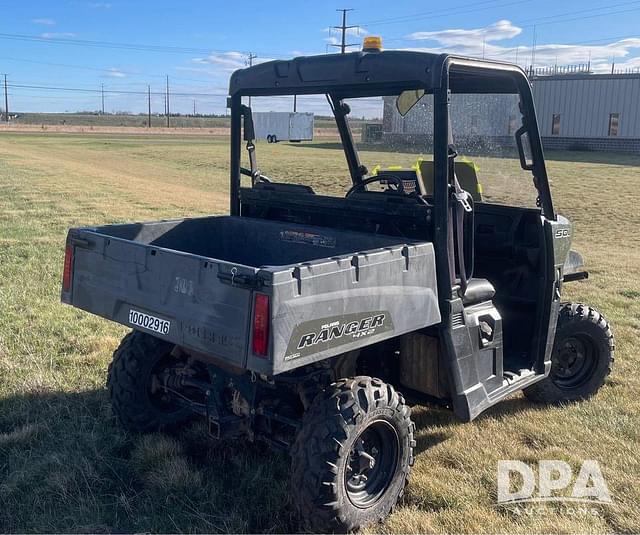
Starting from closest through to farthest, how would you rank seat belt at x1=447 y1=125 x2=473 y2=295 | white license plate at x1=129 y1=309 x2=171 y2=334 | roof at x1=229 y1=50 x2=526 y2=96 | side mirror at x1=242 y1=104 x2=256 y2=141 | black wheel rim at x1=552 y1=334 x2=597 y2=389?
white license plate at x1=129 y1=309 x2=171 y2=334, roof at x1=229 y1=50 x2=526 y2=96, seat belt at x1=447 y1=125 x2=473 y2=295, side mirror at x1=242 y1=104 x2=256 y2=141, black wheel rim at x1=552 y1=334 x2=597 y2=389

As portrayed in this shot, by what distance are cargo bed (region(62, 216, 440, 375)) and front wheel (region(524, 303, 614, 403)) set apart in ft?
5.15

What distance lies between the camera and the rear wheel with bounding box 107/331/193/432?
12.9 ft

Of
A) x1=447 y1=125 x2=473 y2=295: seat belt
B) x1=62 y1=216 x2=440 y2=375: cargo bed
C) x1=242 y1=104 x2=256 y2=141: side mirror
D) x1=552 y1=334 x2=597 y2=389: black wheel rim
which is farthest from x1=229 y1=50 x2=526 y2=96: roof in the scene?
x1=552 y1=334 x2=597 y2=389: black wheel rim

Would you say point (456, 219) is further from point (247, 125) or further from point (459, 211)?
point (247, 125)

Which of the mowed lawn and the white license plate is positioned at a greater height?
the white license plate

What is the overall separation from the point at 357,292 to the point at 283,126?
1.88 meters

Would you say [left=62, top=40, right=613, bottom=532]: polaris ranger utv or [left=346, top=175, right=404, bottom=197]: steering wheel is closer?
[left=62, top=40, right=613, bottom=532]: polaris ranger utv

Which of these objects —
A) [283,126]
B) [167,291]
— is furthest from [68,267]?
[283,126]

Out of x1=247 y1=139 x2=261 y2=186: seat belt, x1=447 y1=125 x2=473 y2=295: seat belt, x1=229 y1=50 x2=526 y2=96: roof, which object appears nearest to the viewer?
x1=229 y1=50 x2=526 y2=96: roof

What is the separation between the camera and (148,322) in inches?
Answer: 125

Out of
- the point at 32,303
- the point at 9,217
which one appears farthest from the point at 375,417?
the point at 9,217

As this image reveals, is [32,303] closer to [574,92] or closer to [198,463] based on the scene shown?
[198,463]

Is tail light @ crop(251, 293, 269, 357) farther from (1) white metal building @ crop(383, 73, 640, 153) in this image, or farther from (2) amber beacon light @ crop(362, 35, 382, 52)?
(1) white metal building @ crop(383, 73, 640, 153)

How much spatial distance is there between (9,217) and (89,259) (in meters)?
9.68
